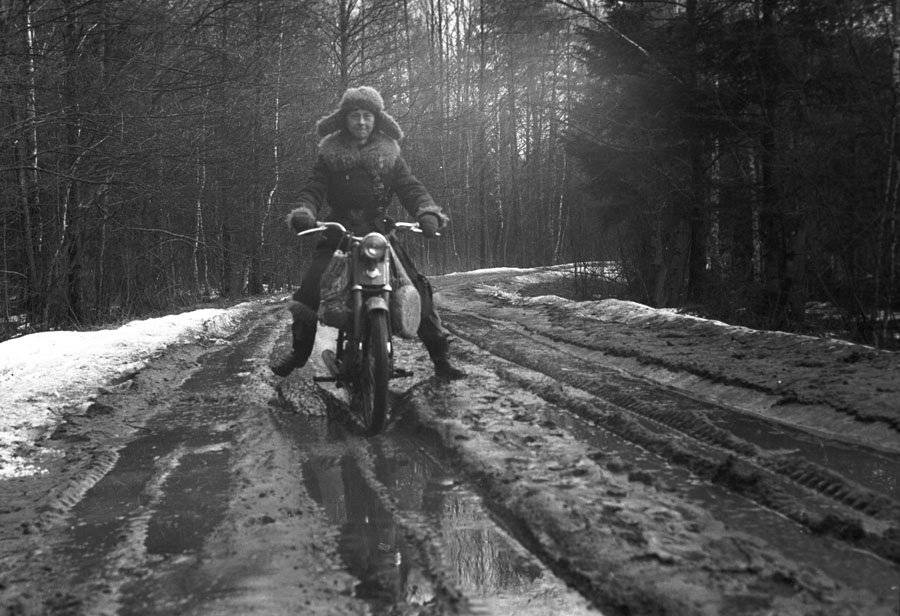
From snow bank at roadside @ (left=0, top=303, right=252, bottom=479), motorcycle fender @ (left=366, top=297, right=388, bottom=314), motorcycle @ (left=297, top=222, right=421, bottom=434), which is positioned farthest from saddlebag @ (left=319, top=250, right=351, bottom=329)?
snow bank at roadside @ (left=0, top=303, right=252, bottom=479)

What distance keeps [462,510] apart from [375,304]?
5.61ft

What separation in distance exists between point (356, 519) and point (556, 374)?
123 inches

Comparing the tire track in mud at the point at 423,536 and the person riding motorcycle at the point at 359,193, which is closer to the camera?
the tire track in mud at the point at 423,536

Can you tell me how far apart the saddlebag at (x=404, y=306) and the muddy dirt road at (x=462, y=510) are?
53 cm

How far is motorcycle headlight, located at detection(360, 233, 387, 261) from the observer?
453 centimetres

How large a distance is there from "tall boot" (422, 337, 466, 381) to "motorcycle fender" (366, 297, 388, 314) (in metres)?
1.08

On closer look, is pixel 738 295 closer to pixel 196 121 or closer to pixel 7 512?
pixel 196 121

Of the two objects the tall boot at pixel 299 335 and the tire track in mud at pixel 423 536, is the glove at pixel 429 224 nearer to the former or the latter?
the tall boot at pixel 299 335

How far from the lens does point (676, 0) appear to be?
41.5 ft

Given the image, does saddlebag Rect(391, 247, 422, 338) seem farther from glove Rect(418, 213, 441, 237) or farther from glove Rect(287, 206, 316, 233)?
glove Rect(287, 206, 316, 233)

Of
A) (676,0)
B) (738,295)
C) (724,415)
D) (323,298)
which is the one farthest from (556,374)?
(676,0)

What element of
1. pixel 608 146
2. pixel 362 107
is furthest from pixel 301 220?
Result: pixel 608 146

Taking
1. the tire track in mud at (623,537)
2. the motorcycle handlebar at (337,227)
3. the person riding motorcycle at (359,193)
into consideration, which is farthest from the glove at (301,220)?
the tire track in mud at (623,537)

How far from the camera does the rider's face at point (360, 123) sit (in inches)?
208
